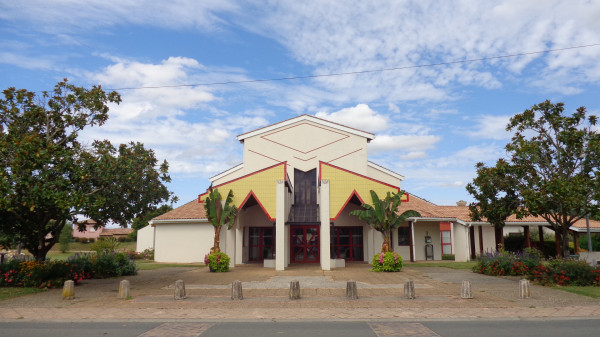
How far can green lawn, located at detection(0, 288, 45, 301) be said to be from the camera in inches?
532

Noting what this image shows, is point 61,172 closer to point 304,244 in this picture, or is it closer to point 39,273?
point 39,273

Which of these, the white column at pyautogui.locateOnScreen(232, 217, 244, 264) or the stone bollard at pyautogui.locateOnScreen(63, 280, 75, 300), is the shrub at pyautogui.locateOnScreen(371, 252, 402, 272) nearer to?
Result: the white column at pyautogui.locateOnScreen(232, 217, 244, 264)

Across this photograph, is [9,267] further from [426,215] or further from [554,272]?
[426,215]

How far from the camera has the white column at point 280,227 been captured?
68.5 ft

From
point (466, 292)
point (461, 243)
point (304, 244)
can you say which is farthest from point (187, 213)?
point (466, 292)

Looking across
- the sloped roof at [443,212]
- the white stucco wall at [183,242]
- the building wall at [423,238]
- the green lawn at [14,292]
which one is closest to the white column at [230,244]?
the white stucco wall at [183,242]

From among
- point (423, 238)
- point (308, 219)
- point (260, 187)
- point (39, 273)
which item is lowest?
point (39, 273)

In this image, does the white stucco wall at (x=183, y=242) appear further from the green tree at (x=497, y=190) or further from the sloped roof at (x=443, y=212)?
the green tree at (x=497, y=190)

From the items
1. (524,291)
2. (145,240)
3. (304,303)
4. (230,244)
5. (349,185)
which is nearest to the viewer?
(304,303)

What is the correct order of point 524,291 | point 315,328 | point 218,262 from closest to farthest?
1. point 315,328
2. point 524,291
3. point 218,262

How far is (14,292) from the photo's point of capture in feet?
46.3

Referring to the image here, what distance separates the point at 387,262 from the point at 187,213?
48.1 feet

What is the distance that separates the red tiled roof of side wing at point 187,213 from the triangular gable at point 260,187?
6356 mm

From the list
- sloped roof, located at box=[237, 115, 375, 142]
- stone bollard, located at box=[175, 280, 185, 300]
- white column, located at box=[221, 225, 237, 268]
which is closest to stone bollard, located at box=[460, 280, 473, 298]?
stone bollard, located at box=[175, 280, 185, 300]
